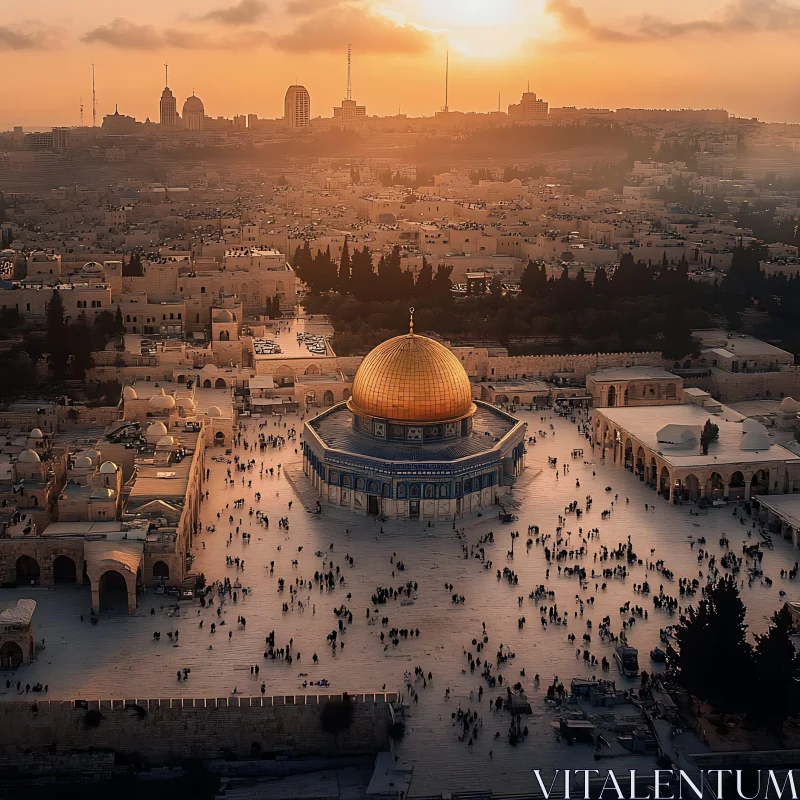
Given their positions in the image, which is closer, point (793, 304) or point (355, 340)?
point (355, 340)

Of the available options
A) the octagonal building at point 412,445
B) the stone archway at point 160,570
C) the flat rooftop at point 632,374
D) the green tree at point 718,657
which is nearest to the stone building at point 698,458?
the octagonal building at point 412,445

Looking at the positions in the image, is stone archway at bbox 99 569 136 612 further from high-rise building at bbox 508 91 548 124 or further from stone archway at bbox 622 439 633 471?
high-rise building at bbox 508 91 548 124

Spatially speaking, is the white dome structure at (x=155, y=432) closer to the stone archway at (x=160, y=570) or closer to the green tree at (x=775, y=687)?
the stone archway at (x=160, y=570)

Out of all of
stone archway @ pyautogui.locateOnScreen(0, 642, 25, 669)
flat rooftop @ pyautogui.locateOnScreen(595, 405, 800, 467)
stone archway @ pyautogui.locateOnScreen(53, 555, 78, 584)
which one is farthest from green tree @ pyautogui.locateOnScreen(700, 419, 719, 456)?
stone archway @ pyautogui.locateOnScreen(0, 642, 25, 669)

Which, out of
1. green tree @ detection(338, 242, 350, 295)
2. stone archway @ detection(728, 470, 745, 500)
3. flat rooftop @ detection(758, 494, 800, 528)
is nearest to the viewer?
flat rooftop @ detection(758, 494, 800, 528)

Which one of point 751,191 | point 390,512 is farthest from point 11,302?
point 751,191

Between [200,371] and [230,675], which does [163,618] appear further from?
[200,371]
